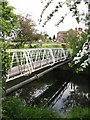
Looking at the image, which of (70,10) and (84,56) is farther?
(84,56)

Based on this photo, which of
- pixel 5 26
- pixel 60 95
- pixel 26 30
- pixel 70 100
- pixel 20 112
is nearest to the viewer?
pixel 5 26

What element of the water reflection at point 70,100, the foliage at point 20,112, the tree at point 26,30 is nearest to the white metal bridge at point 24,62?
the foliage at point 20,112

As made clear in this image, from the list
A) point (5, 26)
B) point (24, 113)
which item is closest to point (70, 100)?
point (24, 113)

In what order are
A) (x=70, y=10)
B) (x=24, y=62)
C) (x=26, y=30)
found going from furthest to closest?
(x=26, y=30) → (x=24, y=62) → (x=70, y=10)

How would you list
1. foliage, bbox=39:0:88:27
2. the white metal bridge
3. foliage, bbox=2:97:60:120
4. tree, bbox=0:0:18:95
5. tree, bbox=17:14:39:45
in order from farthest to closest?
tree, bbox=17:14:39:45 → the white metal bridge → foliage, bbox=2:97:60:120 → tree, bbox=0:0:18:95 → foliage, bbox=39:0:88:27

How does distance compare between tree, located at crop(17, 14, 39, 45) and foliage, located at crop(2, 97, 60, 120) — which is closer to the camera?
foliage, located at crop(2, 97, 60, 120)

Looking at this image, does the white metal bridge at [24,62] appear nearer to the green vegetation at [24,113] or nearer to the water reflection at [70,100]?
the green vegetation at [24,113]

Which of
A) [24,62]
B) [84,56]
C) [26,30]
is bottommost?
[24,62]

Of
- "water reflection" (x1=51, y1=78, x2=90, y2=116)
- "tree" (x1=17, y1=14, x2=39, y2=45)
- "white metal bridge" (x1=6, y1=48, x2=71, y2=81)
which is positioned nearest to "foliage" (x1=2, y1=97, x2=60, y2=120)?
"white metal bridge" (x1=6, y1=48, x2=71, y2=81)

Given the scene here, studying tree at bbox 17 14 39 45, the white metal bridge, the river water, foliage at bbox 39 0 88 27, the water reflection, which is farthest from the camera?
tree at bbox 17 14 39 45

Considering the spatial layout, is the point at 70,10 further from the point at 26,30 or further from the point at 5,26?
the point at 26,30

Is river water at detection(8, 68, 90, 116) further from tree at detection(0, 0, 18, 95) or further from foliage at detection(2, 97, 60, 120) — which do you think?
tree at detection(0, 0, 18, 95)

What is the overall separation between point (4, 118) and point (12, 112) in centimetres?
31

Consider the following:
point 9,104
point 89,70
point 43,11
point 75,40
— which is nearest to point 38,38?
point 89,70
